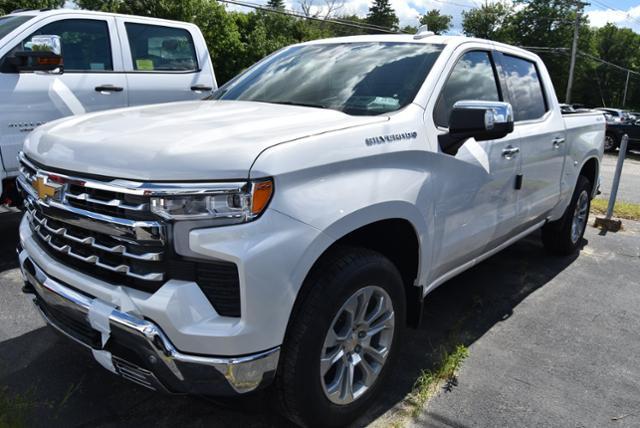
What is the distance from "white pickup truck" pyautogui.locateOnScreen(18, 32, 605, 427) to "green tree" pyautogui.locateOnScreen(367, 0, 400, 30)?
74.7m

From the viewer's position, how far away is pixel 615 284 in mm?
4742

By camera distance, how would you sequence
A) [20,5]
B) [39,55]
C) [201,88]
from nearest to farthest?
1. [39,55]
2. [201,88]
3. [20,5]

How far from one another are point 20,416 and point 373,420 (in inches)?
66.7

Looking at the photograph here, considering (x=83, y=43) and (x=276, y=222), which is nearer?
(x=276, y=222)

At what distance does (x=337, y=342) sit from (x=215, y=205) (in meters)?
0.88

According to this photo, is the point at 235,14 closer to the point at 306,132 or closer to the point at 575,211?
the point at 575,211

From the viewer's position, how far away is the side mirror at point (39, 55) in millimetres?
4547

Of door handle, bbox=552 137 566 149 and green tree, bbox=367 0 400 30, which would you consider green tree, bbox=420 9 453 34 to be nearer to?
green tree, bbox=367 0 400 30

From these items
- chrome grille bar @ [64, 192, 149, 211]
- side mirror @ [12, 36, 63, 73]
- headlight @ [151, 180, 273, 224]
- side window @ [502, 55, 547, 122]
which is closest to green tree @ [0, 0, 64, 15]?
side mirror @ [12, 36, 63, 73]

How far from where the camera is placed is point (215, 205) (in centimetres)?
191

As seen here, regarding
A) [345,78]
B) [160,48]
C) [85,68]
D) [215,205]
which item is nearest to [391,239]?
[345,78]

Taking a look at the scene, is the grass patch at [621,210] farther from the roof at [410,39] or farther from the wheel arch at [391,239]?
the wheel arch at [391,239]

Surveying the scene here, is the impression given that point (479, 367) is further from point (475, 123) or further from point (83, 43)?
point (83, 43)

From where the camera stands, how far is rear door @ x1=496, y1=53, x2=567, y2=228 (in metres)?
3.80
